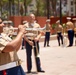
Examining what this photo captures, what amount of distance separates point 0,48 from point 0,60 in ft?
0.73

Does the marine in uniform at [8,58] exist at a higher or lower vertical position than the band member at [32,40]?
higher

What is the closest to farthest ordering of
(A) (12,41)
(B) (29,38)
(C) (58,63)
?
(A) (12,41)
(B) (29,38)
(C) (58,63)

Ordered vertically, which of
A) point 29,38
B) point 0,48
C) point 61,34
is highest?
point 0,48

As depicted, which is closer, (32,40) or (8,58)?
(8,58)

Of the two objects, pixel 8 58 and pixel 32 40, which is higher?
pixel 8 58

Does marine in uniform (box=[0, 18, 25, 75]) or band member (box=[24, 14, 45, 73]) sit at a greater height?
marine in uniform (box=[0, 18, 25, 75])

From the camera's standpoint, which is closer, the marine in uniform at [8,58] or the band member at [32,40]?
the marine in uniform at [8,58]

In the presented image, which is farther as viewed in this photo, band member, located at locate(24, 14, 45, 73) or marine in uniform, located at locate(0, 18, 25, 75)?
band member, located at locate(24, 14, 45, 73)

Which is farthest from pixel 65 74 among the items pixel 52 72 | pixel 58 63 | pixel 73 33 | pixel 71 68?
pixel 73 33

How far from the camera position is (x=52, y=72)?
35.1ft

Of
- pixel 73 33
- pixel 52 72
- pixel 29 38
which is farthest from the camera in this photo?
pixel 73 33

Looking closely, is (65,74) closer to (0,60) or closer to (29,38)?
(29,38)

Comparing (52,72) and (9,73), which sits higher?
(9,73)

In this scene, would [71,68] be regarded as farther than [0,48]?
Yes
